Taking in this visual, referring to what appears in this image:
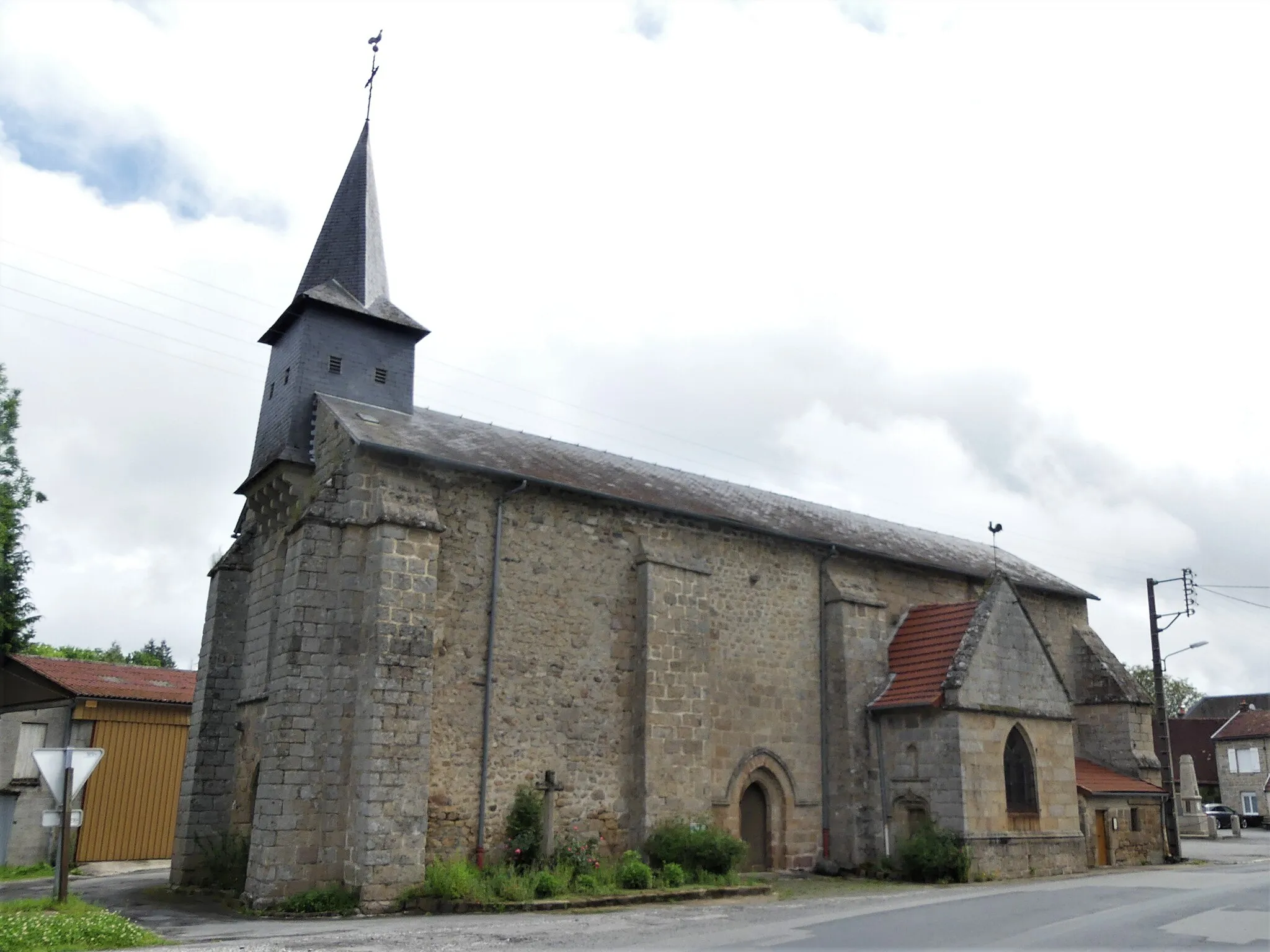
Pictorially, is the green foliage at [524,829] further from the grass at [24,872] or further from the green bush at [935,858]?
the grass at [24,872]

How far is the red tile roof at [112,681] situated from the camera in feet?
81.7

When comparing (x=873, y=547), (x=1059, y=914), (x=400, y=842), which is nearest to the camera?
(x=1059, y=914)

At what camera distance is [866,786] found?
20.9 meters

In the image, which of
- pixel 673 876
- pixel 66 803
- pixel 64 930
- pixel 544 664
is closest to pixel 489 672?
pixel 544 664

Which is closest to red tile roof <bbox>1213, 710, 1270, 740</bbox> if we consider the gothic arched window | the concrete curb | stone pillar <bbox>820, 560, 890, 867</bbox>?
the gothic arched window

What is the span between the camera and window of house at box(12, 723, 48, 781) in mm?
23875

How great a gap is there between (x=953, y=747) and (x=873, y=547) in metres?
5.73

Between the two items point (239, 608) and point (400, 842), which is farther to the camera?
point (239, 608)

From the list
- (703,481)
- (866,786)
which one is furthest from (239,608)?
(866,786)

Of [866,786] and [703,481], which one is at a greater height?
[703,481]

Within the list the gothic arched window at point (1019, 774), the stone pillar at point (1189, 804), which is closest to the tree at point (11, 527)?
the gothic arched window at point (1019, 774)

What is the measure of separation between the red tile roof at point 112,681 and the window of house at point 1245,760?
163ft

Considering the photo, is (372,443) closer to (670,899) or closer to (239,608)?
(239,608)

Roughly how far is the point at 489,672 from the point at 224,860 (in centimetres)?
549
